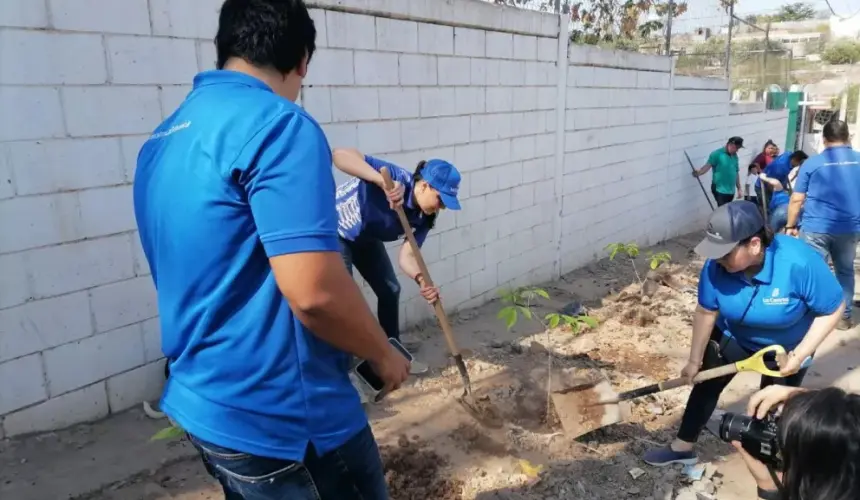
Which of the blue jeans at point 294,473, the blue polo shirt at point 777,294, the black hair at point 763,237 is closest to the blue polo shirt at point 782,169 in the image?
the blue polo shirt at point 777,294

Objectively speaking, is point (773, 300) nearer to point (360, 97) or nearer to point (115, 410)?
point (360, 97)

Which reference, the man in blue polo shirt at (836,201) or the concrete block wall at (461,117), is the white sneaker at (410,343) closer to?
the concrete block wall at (461,117)

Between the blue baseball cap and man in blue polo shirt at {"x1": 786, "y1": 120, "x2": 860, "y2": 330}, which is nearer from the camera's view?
the blue baseball cap

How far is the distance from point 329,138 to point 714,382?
2.51m

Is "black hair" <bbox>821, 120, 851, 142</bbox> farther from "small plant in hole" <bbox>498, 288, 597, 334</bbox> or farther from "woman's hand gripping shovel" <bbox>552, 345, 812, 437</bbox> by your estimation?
"woman's hand gripping shovel" <bbox>552, 345, 812, 437</bbox>

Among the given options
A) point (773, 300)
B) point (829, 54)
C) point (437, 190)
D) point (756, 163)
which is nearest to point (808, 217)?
point (773, 300)

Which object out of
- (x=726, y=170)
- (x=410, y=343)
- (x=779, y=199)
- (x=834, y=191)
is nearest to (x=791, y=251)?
(x=410, y=343)

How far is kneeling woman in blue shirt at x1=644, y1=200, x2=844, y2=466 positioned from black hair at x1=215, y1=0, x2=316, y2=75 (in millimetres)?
1914

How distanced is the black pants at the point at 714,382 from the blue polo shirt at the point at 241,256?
211cm

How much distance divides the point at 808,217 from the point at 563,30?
107 inches

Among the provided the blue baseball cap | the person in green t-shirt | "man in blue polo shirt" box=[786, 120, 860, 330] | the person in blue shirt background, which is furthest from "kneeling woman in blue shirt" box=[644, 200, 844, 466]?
the person in green t-shirt

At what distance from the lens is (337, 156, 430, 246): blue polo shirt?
10.9 ft

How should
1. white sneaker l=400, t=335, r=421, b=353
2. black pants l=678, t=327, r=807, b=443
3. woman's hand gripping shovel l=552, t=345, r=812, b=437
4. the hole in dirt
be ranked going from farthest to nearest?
white sneaker l=400, t=335, r=421, b=353 < woman's hand gripping shovel l=552, t=345, r=812, b=437 < black pants l=678, t=327, r=807, b=443 < the hole in dirt

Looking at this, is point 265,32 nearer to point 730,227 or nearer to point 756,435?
point 756,435
